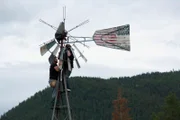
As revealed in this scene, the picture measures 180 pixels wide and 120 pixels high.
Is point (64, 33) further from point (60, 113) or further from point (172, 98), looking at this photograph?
point (172, 98)

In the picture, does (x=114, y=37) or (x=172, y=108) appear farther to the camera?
(x=172, y=108)

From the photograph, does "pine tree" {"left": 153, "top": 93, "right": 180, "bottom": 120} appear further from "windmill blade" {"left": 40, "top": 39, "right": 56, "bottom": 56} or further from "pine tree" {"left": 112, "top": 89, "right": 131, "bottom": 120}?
"windmill blade" {"left": 40, "top": 39, "right": 56, "bottom": 56}

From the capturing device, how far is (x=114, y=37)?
Result: 24.0m

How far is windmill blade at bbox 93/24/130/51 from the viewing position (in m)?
23.5

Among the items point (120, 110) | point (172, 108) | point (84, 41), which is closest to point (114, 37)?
point (84, 41)

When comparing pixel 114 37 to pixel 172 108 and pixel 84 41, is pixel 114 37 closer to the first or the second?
pixel 84 41

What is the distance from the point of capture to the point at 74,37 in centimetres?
2459

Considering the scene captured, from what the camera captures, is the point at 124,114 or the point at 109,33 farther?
the point at 124,114

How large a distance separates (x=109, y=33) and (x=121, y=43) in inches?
33.3

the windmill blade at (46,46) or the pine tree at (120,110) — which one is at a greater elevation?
the windmill blade at (46,46)

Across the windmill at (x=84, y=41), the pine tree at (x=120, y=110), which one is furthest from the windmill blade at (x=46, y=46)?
the pine tree at (x=120, y=110)

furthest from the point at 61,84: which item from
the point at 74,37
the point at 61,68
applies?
the point at 74,37

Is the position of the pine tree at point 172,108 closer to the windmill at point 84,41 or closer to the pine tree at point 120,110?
the pine tree at point 120,110

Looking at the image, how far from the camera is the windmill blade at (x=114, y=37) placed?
926 inches
